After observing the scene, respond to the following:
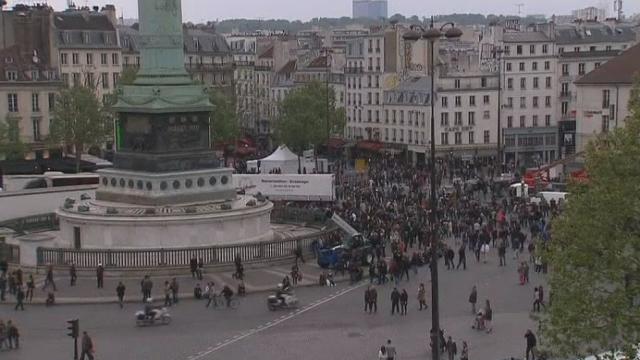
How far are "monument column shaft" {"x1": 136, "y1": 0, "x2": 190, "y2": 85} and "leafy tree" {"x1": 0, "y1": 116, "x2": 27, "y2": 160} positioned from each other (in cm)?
2836

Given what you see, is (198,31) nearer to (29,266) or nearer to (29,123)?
(29,123)

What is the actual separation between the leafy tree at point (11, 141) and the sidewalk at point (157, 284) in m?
33.1

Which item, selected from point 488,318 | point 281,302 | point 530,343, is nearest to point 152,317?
point 281,302

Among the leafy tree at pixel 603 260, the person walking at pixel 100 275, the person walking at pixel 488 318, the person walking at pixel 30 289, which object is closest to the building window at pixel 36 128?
the person walking at pixel 100 275

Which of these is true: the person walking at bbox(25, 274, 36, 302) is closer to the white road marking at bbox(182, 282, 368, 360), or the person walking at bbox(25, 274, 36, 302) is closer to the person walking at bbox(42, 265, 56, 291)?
the person walking at bbox(42, 265, 56, 291)

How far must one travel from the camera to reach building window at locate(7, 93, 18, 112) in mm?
79375

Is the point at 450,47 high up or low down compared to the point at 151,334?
up

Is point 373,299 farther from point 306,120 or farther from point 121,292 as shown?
point 306,120

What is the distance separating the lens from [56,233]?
48.4 m

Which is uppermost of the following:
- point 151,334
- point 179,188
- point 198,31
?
point 198,31

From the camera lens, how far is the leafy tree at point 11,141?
72.1 metres

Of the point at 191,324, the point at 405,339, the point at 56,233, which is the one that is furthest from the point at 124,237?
the point at 405,339

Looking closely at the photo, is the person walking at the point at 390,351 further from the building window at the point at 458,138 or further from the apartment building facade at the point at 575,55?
the apartment building facade at the point at 575,55

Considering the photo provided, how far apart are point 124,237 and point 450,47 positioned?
218 feet
